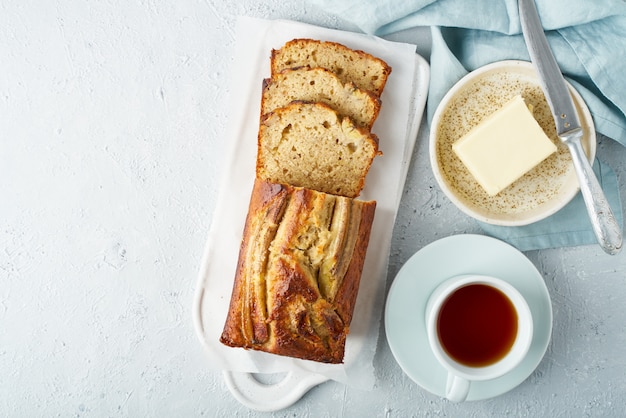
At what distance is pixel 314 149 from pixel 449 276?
72 cm

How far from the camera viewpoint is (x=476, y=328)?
2.38m

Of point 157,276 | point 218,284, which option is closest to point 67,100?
point 157,276

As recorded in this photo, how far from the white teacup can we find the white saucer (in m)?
0.06

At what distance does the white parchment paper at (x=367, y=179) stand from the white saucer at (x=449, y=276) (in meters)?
0.14

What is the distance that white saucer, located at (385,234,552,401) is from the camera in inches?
95.2

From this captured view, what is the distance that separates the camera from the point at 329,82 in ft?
7.92

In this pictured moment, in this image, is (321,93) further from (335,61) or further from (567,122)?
(567,122)

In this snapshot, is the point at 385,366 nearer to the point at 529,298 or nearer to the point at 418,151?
the point at 529,298

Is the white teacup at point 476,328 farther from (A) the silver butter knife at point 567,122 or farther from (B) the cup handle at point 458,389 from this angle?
(A) the silver butter knife at point 567,122

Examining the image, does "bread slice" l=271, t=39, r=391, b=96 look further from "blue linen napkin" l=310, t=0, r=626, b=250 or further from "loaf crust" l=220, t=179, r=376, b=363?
"loaf crust" l=220, t=179, r=376, b=363

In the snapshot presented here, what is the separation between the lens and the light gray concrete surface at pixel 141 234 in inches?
103

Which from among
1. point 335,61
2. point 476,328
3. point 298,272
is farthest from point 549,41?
point 298,272

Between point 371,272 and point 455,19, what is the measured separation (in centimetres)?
106

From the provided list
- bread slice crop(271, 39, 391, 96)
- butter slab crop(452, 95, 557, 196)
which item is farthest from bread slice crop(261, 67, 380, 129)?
butter slab crop(452, 95, 557, 196)
